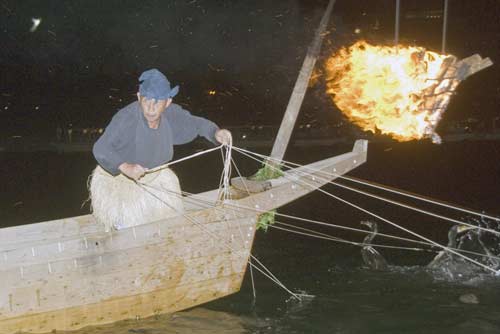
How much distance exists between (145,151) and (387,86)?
3.24 meters

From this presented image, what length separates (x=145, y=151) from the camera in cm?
562

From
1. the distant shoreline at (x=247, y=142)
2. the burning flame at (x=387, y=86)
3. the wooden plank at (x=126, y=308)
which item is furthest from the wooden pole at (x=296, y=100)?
the distant shoreline at (x=247, y=142)

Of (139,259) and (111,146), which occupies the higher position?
(111,146)

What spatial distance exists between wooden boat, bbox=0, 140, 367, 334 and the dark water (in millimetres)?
302

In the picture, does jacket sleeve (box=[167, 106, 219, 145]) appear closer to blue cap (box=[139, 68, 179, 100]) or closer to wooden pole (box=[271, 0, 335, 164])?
blue cap (box=[139, 68, 179, 100])

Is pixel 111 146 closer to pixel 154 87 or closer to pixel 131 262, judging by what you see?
pixel 154 87

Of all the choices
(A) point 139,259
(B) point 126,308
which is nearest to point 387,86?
(A) point 139,259

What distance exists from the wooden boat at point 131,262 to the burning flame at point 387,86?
3.10 ft

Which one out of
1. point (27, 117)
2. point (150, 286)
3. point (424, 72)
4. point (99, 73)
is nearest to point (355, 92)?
point (424, 72)

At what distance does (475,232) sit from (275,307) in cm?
481

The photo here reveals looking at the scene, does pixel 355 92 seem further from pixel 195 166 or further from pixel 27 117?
pixel 27 117

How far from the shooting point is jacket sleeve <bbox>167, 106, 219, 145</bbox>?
19.2 ft

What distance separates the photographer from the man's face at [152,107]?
527 centimetres

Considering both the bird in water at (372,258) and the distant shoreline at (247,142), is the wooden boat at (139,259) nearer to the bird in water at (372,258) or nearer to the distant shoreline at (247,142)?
the bird in water at (372,258)
